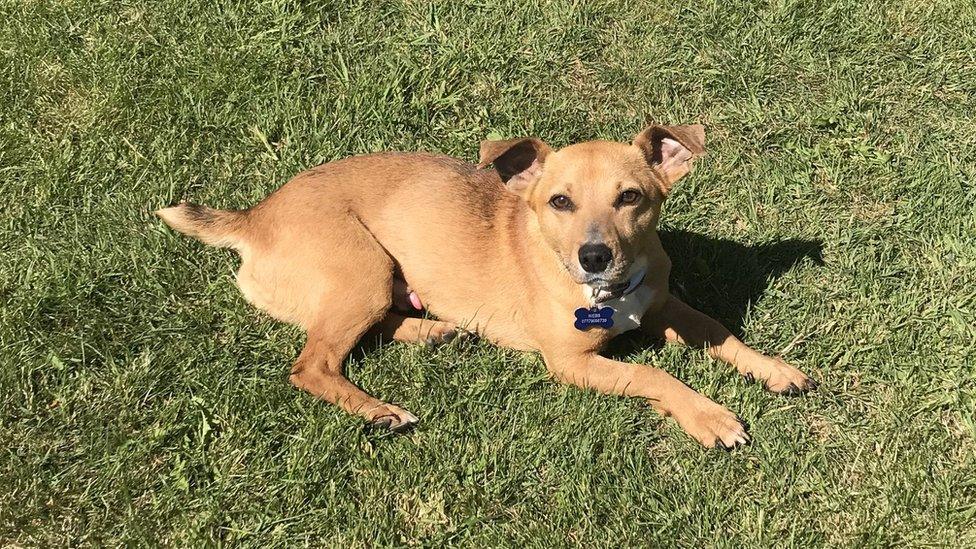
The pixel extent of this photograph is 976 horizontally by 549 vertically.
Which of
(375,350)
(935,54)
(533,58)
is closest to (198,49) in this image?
(533,58)

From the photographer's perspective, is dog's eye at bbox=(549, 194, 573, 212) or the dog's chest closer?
dog's eye at bbox=(549, 194, 573, 212)

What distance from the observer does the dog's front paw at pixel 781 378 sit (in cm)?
476

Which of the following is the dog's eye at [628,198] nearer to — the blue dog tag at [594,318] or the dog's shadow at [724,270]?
the blue dog tag at [594,318]

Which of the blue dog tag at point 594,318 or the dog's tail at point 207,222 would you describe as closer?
the blue dog tag at point 594,318

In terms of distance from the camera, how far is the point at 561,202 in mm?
4621

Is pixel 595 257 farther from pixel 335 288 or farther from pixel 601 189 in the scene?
pixel 335 288

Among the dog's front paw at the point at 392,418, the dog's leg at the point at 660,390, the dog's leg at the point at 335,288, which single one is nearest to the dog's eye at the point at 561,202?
the dog's leg at the point at 660,390

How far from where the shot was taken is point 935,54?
22.7ft

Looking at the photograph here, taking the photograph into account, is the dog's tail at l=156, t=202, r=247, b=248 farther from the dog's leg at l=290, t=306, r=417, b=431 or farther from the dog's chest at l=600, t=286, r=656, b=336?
the dog's chest at l=600, t=286, r=656, b=336

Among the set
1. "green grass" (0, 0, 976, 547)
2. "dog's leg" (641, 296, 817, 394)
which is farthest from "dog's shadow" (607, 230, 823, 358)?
"dog's leg" (641, 296, 817, 394)

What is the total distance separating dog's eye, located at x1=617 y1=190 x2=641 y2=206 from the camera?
178 inches

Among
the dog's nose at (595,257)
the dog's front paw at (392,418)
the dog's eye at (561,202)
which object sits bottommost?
the dog's front paw at (392,418)

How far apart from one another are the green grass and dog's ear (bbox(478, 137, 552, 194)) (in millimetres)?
1008

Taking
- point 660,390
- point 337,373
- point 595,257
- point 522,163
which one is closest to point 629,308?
point 660,390
